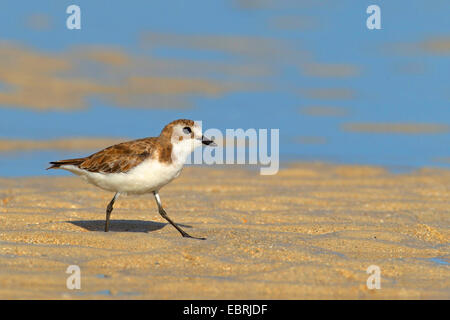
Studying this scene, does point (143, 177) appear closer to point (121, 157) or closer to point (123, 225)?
point (121, 157)

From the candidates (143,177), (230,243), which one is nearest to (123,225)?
(143,177)

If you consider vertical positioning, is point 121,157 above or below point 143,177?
above

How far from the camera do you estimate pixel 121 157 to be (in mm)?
7918

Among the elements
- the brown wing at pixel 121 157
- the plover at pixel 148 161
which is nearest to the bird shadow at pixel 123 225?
the plover at pixel 148 161

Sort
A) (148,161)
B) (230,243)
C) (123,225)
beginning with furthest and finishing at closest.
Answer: (123,225) < (230,243) < (148,161)

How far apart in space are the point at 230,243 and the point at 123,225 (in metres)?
1.75

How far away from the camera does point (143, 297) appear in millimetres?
5895

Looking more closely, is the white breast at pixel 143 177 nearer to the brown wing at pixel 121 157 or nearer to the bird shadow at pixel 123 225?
the brown wing at pixel 121 157

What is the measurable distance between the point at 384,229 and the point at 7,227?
4.60m

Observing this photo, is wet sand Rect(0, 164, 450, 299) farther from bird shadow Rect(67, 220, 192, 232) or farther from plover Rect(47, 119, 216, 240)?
plover Rect(47, 119, 216, 240)

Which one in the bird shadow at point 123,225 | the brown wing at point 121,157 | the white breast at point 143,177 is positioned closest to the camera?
the white breast at point 143,177

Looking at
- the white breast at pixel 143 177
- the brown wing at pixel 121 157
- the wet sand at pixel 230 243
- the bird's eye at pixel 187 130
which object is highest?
the bird's eye at pixel 187 130

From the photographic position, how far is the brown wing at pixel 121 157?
7773mm

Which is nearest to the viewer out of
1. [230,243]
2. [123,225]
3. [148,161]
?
[148,161]
